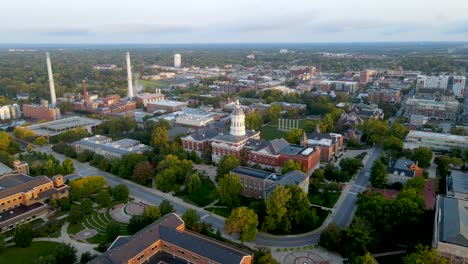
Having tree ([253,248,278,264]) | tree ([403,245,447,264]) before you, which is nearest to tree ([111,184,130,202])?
tree ([253,248,278,264])

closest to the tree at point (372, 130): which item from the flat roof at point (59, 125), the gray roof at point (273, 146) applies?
the gray roof at point (273, 146)

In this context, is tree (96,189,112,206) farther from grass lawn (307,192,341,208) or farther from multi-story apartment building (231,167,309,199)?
grass lawn (307,192,341,208)

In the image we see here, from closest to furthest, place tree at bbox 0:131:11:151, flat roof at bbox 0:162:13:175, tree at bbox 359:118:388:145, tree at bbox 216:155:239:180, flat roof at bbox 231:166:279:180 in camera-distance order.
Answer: flat roof at bbox 231:166:279:180 < tree at bbox 216:155:239:180 < flat roof at bbox 0:162:13:175 < tree at bbox 0:131:11:151 < tree at bbox 359:118:388:145

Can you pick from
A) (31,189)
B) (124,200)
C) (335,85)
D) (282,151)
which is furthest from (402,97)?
(31,189)

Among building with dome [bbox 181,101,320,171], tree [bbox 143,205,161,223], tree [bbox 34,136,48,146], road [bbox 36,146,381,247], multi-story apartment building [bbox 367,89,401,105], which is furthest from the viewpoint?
multi-story apartment building [bbox 367,89,401,105]

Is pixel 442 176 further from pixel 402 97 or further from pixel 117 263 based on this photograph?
pixel 402 97

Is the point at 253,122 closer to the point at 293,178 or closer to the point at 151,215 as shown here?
the point at 293,178

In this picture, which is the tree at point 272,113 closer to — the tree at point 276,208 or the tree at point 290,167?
the tree at point 290,167
